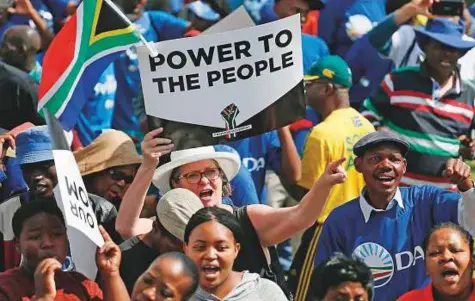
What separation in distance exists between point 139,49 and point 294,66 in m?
0.85

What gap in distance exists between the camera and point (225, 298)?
26.4 ft

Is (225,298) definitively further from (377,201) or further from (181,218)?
(377,201)

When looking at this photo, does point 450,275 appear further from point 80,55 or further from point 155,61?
point 80,55

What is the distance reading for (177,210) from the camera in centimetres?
856

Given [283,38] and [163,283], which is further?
[283,38]

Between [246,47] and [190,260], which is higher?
[246,47]

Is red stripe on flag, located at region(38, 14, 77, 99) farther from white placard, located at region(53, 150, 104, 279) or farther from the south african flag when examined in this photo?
white placard, located at region(53, 150, 104, 279)

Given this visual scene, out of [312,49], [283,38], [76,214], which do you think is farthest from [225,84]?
[312,49]

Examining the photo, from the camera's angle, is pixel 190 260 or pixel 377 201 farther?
pixel 377 201

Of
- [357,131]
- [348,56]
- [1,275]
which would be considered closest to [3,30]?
[348,56]

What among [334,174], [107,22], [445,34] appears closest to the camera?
[334,174]

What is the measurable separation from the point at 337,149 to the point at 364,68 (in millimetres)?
2953

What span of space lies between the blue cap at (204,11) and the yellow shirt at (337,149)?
111 inches

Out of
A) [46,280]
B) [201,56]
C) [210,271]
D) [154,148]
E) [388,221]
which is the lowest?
[388,221]
